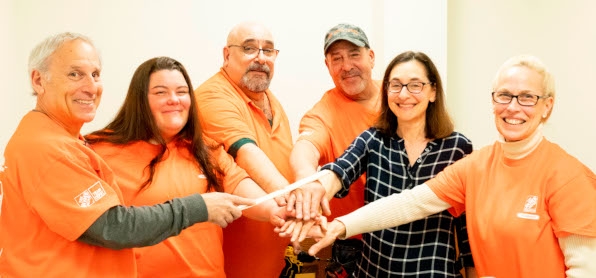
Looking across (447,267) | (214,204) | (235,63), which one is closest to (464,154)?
(447,267)

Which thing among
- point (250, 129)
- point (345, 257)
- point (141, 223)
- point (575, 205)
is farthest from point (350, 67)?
point (141, 223)

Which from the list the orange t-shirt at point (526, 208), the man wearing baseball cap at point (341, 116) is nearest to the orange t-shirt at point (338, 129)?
the man wearing baseball cap at point (341, 116)

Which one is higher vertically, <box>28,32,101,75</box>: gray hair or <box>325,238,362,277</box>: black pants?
<box>28,32,101,75</box>: gray hair

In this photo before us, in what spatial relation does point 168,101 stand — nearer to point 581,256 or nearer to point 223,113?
point 223,113

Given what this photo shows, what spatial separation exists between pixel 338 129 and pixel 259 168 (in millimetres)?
576

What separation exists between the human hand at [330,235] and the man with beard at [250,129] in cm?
33

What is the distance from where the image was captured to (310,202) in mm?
2326

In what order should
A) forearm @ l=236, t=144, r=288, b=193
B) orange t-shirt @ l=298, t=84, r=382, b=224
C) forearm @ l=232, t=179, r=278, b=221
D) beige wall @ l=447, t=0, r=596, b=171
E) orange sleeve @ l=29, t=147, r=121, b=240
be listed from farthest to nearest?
beige wall @ l=447, t=0, r=596, b=171 → orange t-shirt @ l=298, t=84, r=382, b=224 → forearm @ l=236, t=144, r=288, b=193 → forearm @ l=232, t=179, r=278, b=221 → orange sleeve @ l=29, t=147, r=121, b=240

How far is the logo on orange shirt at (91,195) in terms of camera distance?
5.47 feet

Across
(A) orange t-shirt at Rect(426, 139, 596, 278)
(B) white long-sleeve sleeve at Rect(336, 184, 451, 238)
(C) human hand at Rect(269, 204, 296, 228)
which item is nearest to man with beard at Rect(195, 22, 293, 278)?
(C) human hand at Rect(269, 204, 296, 228)

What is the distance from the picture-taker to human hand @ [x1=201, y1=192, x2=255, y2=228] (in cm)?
200

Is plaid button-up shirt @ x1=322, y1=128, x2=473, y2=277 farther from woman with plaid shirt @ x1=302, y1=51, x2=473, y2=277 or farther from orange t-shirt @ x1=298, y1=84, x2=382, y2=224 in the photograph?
orange t-shirt @ x1=298, y1=84, x2=382, y2=224

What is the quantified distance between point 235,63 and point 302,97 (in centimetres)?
84

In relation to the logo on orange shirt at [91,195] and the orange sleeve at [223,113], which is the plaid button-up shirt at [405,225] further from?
the logo on orange shirt at [91,195]
